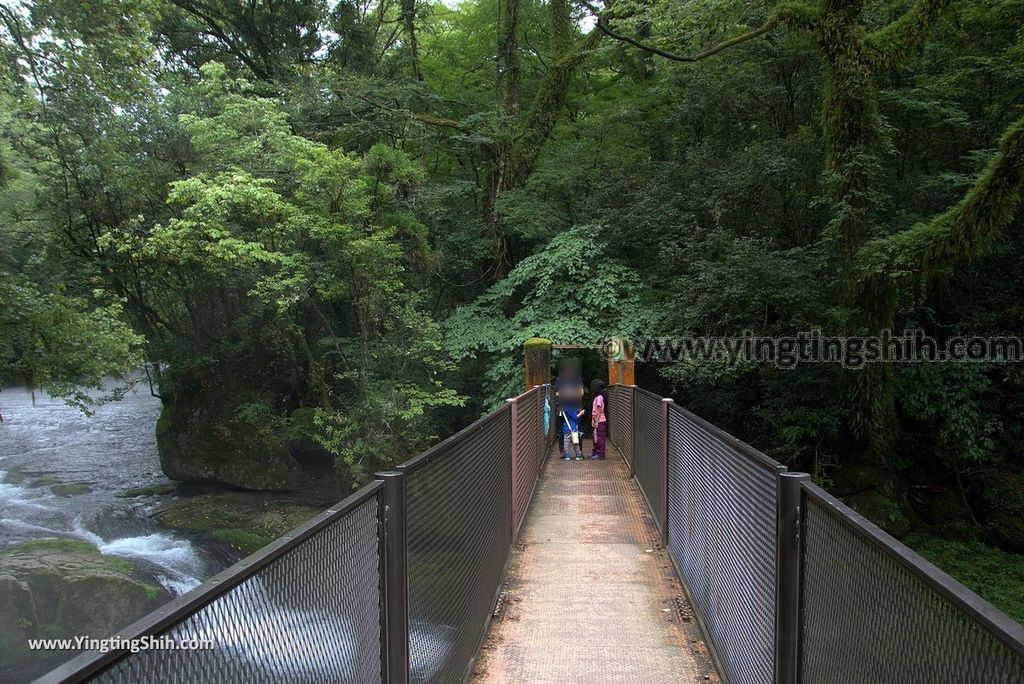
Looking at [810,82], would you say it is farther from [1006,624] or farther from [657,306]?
[1006,624]

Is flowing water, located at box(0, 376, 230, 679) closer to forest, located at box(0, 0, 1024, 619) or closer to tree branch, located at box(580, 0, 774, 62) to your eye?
forest, located at box(0, 0, 1024, 619)

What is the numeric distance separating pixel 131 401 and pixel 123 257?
1769 cm

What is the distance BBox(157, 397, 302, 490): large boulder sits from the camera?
20344mm

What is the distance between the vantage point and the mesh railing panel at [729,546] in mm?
2865

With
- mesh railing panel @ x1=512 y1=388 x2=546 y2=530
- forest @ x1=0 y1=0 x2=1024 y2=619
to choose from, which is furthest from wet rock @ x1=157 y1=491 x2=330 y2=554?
mesh railing panel @ x1=512 y1=388 x2=546 y2=530

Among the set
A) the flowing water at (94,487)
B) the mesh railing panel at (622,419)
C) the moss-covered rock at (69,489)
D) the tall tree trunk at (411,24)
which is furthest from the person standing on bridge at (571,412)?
the moss-covered rock at (69,489)

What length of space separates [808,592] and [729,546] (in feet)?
3.89

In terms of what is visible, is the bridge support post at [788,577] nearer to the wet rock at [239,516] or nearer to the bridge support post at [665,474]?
the bridge support post at [665,474]

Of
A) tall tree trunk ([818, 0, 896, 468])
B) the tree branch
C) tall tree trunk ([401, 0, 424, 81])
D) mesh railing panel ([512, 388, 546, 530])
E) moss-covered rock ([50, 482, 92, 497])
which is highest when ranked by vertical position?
tall tree trunk ([401, 0, 424, 81])

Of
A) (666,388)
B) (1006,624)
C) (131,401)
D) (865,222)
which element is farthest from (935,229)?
(131,401)

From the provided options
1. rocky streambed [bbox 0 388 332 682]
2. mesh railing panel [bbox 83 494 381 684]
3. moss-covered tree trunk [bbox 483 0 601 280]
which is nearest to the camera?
mesh railing panel [bbox 83 494 381 684]

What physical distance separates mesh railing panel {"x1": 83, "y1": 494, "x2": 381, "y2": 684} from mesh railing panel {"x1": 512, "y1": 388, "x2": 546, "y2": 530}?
4.04 m

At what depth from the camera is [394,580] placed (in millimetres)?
2480

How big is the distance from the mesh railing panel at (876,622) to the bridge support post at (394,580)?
149 cm
